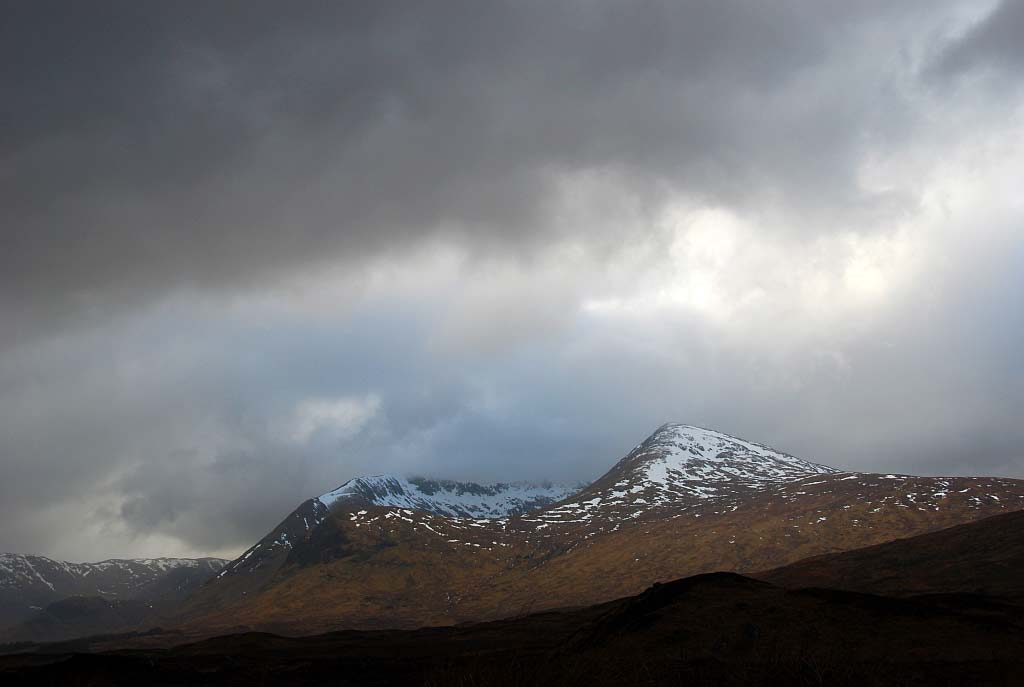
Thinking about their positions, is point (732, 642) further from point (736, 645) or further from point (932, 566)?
point (932, 566)

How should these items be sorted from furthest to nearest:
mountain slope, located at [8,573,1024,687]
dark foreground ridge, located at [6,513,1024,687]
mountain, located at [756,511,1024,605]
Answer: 1. mountain, located at [756,511,1024,605]
2. mountain slope, located at [8,573,1024,687]
3. dark foreground ridge, located at [6,513,1024,687]

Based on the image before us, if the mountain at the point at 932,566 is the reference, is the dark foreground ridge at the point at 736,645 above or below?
above

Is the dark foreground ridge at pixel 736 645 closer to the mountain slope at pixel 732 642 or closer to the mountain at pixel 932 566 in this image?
the mountain slope at pixel 732 642

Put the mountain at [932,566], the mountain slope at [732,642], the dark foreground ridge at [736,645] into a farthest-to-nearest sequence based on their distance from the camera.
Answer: the mountain at [932,566] → the mountain slope at [732,642] → the dark foreground ridge at [736,645]

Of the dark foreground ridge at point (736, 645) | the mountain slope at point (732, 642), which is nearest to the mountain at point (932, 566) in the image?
the dark foreground ridge at point (736, 645)

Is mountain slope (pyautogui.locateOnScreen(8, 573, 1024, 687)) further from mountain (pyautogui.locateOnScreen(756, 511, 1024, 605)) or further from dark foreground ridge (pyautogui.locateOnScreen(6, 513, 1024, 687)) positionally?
mountain (pyautogui.locateOnScreen(756, 511, 1024, 605))

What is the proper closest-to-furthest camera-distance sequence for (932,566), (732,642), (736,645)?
(736,645), (732,642), (932,566)

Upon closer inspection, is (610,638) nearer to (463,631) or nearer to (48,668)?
(48,668)

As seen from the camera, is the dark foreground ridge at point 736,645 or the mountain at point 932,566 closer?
the dark foreground ridge at point 736,645

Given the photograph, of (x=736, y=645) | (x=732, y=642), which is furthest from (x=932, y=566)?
(x=736, y=645)

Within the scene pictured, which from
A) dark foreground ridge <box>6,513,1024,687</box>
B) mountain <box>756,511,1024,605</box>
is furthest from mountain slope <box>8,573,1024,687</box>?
mountain <box>756,511,1024,605</box>

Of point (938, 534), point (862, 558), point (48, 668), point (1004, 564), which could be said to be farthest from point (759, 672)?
point (938, 534)

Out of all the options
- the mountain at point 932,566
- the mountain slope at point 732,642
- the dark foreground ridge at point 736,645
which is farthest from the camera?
the mountain at point 932,566

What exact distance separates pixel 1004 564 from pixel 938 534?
4036 cm
